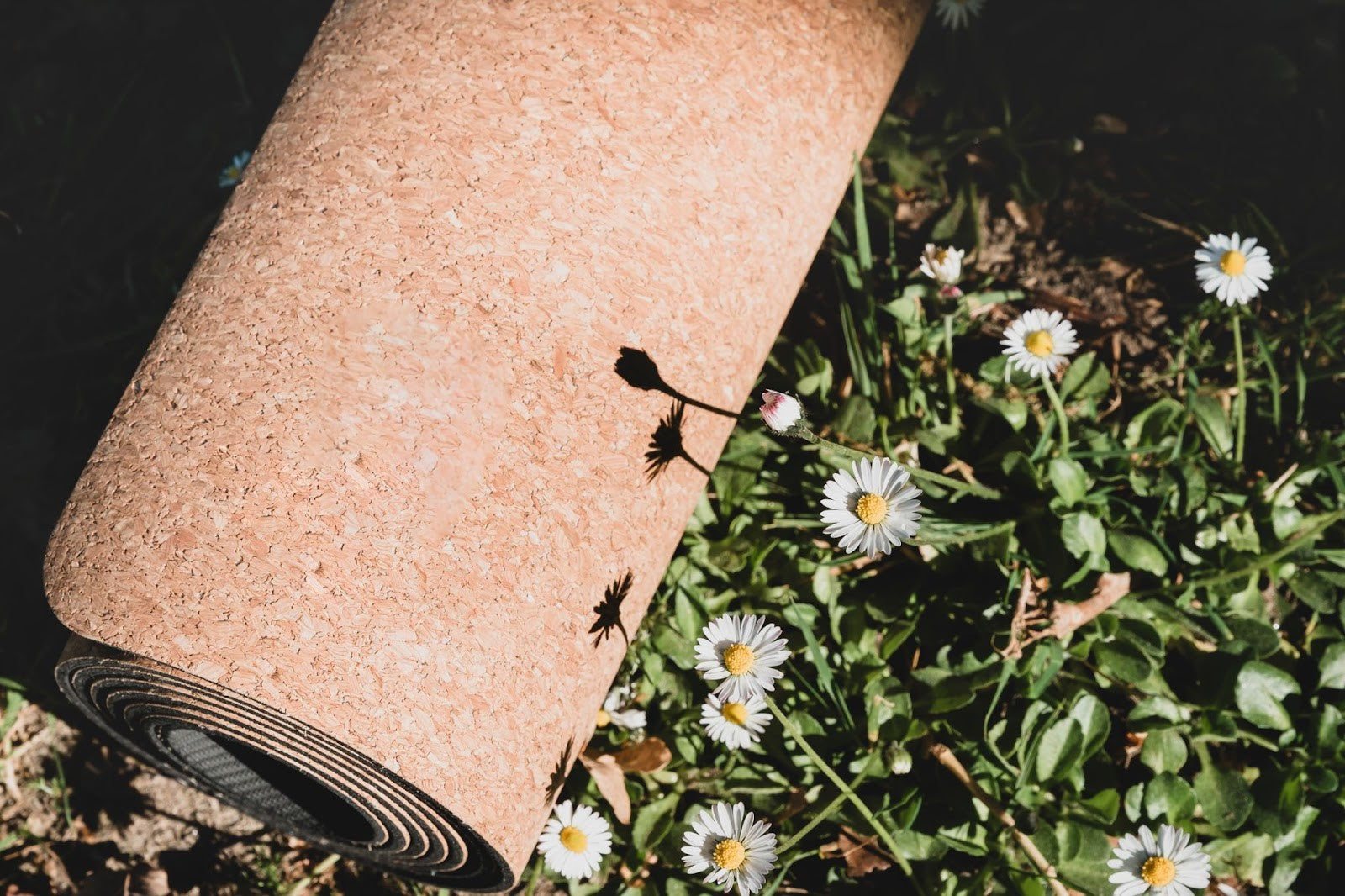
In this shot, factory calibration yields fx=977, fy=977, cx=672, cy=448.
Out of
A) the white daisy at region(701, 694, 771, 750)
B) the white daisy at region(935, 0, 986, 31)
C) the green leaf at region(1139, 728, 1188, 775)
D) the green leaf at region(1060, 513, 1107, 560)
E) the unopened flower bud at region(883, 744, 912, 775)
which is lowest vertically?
the white daisy at region(701, 694, 771, 750)

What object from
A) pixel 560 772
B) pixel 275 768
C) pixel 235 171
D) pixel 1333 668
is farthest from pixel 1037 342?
pixel 235 171

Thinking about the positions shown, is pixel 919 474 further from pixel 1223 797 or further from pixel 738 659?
pixel 1223 797

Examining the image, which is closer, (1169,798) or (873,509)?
(873,509)

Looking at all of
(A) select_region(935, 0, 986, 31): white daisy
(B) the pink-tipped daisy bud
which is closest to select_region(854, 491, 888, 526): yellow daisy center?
(B) the pink-tipped daisy bud

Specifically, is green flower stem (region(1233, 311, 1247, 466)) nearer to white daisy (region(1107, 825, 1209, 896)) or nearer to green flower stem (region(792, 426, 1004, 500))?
green flower stem (region(792, 426, 1004, 500))

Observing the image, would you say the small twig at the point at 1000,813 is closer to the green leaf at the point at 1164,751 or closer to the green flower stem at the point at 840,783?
the green flower stem at the point at 840,783

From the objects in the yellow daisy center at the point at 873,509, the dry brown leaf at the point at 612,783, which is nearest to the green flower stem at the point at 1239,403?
the yellow daisy center at the point at 873,509
